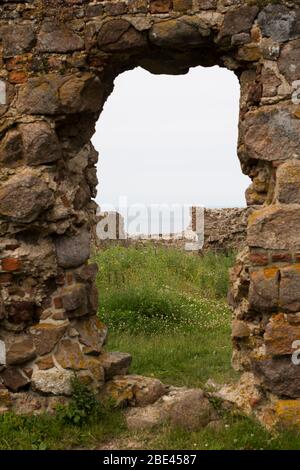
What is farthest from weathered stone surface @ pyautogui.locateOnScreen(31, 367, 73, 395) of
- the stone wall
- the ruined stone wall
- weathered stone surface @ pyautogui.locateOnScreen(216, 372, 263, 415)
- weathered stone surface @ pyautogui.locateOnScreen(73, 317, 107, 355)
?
the ruined stone wall

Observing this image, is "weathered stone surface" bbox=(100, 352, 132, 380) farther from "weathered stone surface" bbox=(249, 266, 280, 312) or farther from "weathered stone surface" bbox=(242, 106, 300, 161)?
"weathered stone surface" bbox=(242, 106, 300, 161)

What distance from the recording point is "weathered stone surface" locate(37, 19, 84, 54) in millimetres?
4227

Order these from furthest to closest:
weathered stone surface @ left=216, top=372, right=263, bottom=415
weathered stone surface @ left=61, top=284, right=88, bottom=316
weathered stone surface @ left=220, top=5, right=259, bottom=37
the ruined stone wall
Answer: the ruined stone wall, weathered stone surface @ left=61, top=284, right=88, bottom=316, weathered stone surface @ left=216, top=372, right=263, bottom=415, weathered stone surface @ left=220, top=5, right=259, bottom=37

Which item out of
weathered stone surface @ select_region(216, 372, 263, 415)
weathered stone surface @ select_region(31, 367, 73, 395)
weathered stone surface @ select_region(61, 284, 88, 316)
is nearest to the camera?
weathered stone surface @ select_region(216, 372, 263, 415)

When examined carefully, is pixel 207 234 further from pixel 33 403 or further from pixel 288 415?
pixel 288 415

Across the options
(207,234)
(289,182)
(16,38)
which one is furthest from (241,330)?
(207,234)

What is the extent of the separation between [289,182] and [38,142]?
173 cm

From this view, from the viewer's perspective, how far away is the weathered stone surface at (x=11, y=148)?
4270 millimetres

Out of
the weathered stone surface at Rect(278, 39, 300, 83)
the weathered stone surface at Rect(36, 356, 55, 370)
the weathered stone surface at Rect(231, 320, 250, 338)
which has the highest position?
the weathered stone surface at Rect(278, 39, 300, 83)

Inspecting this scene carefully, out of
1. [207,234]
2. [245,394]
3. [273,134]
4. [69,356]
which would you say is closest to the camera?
[273,134]

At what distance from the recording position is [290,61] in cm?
393

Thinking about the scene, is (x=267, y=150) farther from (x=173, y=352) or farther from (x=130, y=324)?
(x=130, y=324)

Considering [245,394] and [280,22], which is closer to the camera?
[280,22]
